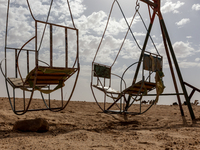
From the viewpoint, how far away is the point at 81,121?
17.4ft

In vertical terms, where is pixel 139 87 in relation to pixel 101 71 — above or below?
below

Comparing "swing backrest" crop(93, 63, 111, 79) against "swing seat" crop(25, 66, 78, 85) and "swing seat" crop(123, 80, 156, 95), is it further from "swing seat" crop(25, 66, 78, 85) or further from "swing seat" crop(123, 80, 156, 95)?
"swing seat" crop(25, 66, 78, 85)

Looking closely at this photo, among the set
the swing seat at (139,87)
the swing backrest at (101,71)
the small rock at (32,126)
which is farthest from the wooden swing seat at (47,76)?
the swing seat at (139,87)

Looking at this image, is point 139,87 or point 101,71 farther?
point 101,71

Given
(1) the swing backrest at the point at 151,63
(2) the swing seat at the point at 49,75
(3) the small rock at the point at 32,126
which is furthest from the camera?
(1) the swing backrest at the point at 151,63

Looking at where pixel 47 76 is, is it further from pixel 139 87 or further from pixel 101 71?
pixel 139 87

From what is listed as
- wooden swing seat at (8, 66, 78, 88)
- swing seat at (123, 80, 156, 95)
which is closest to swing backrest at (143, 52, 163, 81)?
swing seat at (123, 80, 156, 95)

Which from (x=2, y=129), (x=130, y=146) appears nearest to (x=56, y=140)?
(x=130, y=146)

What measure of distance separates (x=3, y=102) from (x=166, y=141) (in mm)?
5424

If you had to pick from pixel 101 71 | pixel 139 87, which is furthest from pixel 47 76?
pixel 139 87

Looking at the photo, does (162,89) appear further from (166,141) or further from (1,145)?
(1,145)

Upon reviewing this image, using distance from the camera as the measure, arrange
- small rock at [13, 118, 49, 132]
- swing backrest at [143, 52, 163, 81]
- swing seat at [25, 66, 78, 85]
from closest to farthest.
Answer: swing seat at [25, 66, 78, 85] → small rock at [13, 118, 49, 132] → swing backrest at [143, 52, 163, 81]

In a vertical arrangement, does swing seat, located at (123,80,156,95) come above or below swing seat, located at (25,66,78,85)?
below

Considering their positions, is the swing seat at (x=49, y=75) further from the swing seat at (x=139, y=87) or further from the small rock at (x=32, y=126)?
the swing seat at (x=139, y=87)
